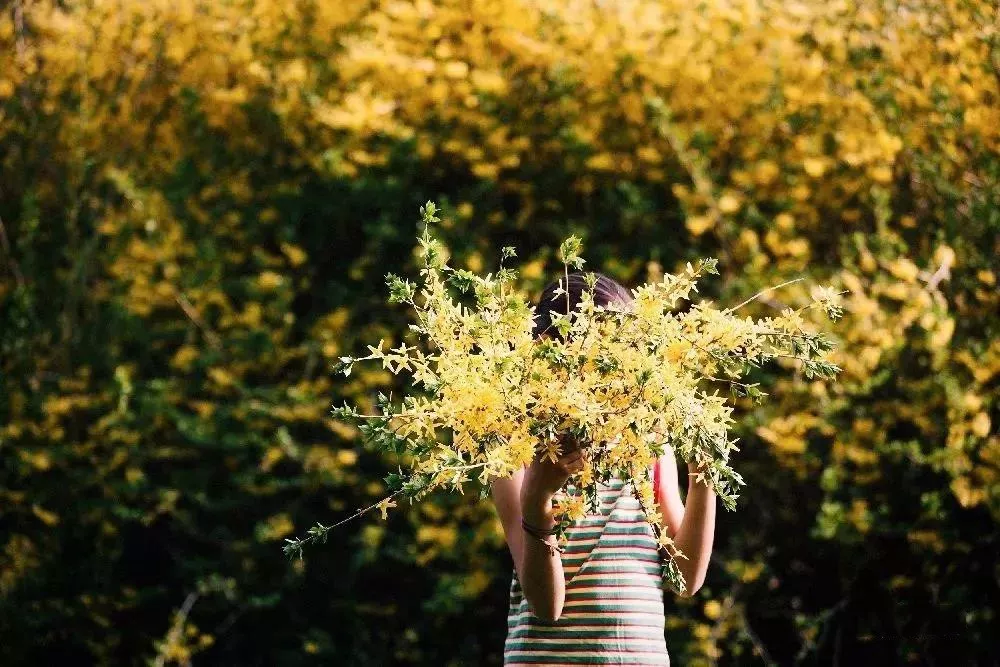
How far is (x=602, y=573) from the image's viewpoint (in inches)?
73.4

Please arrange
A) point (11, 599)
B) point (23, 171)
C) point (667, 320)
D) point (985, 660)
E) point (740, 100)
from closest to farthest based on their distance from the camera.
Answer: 1. point (667, 320)
2. point (985, 660)
3. point (740, 100)
4. point (11, 599)
5. point (23, 171)

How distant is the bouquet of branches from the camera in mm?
1514

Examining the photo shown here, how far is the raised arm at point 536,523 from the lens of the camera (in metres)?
1.61

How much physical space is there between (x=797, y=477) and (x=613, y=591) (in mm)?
1799

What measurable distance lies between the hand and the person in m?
0.07

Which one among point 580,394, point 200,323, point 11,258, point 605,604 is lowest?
point 605,604

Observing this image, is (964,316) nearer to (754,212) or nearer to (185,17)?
(754,212)

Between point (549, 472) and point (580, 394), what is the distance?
0.51ft

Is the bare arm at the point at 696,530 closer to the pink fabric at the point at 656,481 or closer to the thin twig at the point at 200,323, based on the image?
the pink fabric at the point at 656,481

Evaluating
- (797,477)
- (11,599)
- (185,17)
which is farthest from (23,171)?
(797,477)

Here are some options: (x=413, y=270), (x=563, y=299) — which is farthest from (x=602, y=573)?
(x=413, y=270)

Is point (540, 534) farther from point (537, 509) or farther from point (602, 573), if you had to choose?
point (602, 573)

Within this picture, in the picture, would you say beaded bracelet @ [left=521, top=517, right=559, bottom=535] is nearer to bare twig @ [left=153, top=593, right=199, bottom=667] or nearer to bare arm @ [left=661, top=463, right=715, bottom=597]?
bare arm @ [left=661, top=463, right=715, bottom=597]

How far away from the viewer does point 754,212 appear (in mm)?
3482
